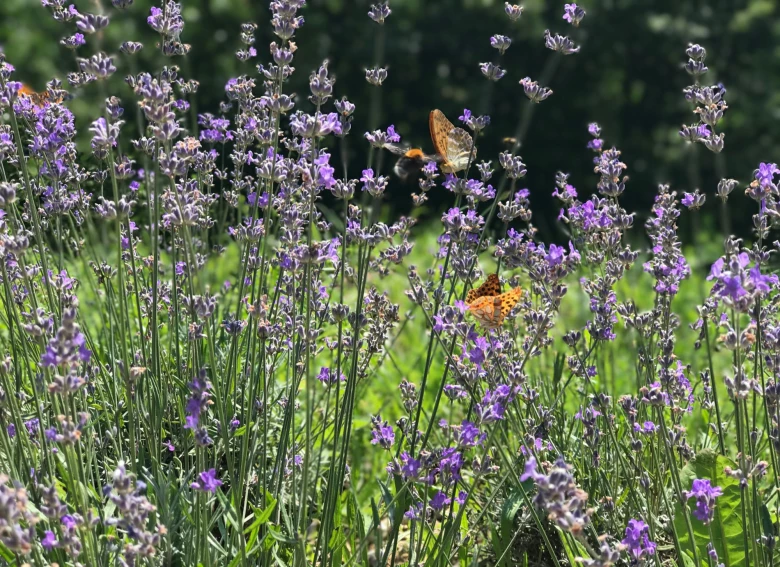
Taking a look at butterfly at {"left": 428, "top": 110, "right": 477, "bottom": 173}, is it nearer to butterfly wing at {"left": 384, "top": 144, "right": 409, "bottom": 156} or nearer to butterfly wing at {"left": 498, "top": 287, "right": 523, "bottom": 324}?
butterfly wing at {"left": 384, "top": 144, "right": 409, "bottom": 156}

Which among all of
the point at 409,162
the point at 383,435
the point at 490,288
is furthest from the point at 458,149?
the point at 383,435

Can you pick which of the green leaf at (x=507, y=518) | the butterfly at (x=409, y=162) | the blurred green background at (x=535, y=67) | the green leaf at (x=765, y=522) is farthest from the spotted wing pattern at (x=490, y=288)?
the blurred green background at (x=535, y=67)

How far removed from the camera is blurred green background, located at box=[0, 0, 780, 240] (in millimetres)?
8391

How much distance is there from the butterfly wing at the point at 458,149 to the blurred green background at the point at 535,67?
17.8 feet

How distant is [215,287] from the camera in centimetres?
497

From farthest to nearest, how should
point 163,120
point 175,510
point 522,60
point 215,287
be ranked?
point 522,60 < point 215,287 < point 175,510 < point 163,120

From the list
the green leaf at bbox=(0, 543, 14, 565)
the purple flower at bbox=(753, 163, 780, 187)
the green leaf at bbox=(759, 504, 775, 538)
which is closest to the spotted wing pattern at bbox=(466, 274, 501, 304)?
the purple flower at bbox=(753, 163, 780, 187)

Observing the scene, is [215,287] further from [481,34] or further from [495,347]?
[481,34]

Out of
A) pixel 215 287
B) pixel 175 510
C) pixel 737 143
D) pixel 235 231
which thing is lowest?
pixel 175 510

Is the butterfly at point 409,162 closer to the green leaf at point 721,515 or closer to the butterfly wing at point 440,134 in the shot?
the butterfly wing at point 440,134

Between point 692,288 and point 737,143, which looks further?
point 737,143

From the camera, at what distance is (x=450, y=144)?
278 cm

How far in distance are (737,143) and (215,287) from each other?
5732 mm

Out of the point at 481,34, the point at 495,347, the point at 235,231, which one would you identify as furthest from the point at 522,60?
the point at 495,347
